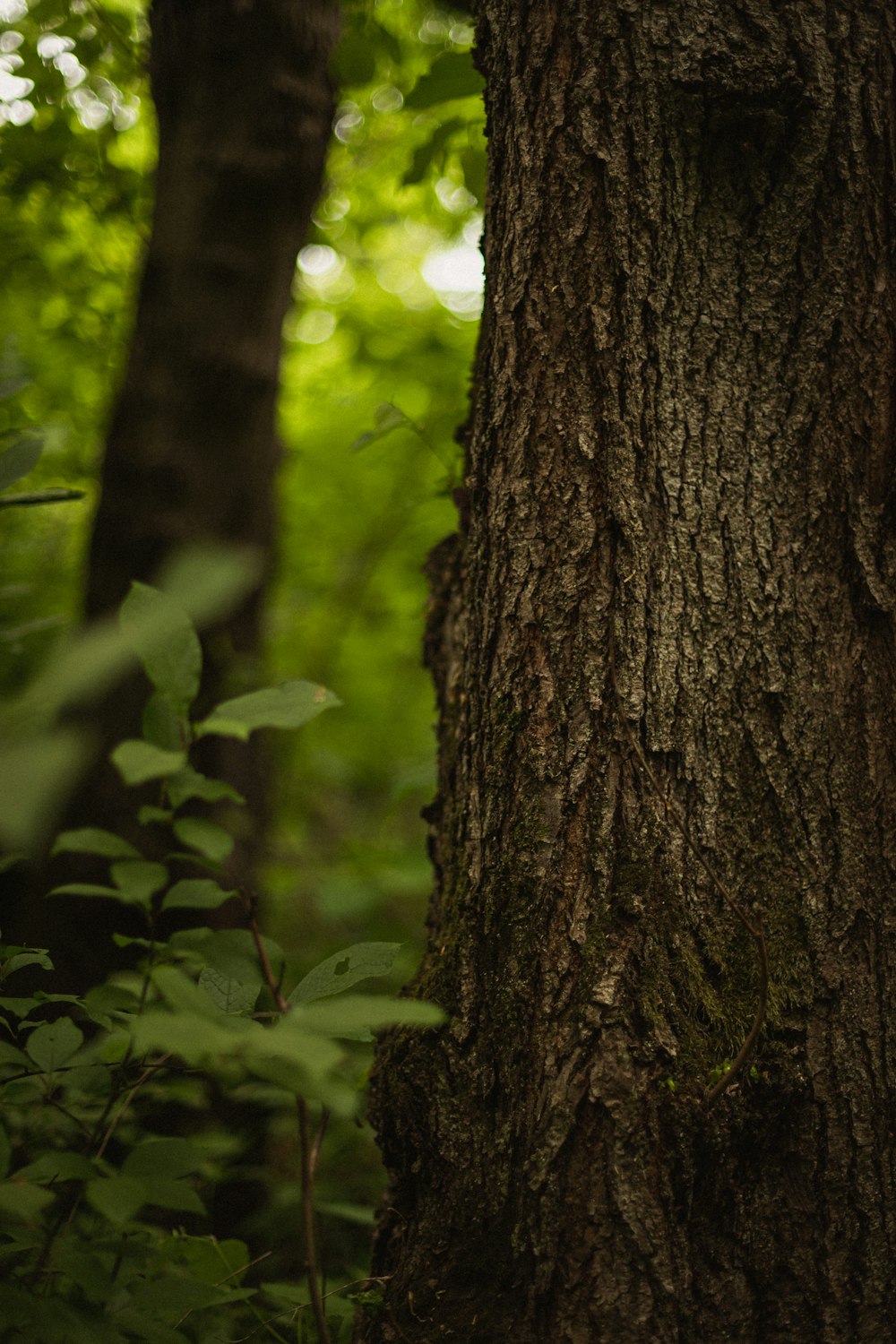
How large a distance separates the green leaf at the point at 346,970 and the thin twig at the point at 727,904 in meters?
0.43

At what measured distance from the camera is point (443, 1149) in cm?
120

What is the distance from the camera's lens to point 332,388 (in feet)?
18.1

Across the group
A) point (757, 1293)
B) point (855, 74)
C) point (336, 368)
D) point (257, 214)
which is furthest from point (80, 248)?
point (757, 1293)

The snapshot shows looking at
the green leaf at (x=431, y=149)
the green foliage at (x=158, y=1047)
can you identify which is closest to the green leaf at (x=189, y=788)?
the green foliage at (x=158, y=1047)

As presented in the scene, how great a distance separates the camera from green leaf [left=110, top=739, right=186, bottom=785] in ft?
2.69

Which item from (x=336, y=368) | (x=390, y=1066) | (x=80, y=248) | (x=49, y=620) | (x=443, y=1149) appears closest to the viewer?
(x=443, y=1149)

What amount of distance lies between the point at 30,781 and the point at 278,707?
1.74 ft

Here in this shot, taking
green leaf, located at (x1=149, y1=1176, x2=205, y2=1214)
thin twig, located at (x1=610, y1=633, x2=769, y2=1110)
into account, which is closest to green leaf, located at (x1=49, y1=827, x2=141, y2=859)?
Answer: green leaf, located at (x1=149, y1=1176, x2=205, y2=1214)

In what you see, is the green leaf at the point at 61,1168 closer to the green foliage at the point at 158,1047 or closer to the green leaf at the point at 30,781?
the green foliage at the point at 158,1047

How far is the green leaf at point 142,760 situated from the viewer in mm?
821

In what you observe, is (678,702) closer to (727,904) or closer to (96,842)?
(727,904)

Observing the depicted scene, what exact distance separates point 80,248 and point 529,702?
135 inches

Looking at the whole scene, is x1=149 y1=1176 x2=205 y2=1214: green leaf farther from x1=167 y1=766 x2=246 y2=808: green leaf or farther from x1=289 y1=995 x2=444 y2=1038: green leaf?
x1=167 y1=766 x2=246 y2=808: green leaf

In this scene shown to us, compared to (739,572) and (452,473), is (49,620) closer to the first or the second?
(452,473)
